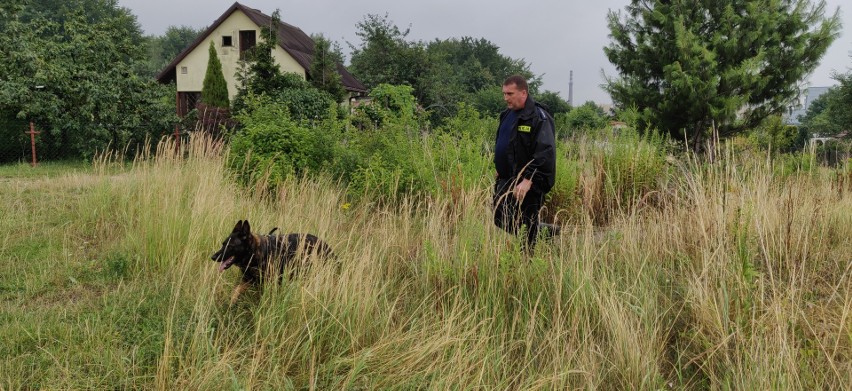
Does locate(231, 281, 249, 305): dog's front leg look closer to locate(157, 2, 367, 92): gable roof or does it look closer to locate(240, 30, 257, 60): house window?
locate(157, 2, 367, 92): gable roof

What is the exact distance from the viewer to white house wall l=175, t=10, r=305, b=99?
26694 mm

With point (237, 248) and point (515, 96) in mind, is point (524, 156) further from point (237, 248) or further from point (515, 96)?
point (237, 248)

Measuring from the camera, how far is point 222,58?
2734 cm

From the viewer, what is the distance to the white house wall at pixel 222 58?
Result: 26694mm

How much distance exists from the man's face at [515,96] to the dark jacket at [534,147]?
49 millimetres

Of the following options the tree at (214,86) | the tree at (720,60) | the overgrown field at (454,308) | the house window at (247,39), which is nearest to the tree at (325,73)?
the tree at (214,86)

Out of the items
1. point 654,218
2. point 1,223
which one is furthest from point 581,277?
point 1,223

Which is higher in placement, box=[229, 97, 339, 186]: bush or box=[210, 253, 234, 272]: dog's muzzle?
box=[229, 97, 339, 186]: bush

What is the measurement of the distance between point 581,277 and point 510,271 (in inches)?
16.9

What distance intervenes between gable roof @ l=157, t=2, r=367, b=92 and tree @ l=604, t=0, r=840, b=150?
13.7 meters

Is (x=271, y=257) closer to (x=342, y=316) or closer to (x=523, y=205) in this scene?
(x=342, y=316)

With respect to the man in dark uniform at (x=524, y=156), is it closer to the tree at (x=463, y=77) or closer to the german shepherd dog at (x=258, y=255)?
the german shepherd dog at (x=258, y=255)

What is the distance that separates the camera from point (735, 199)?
12.6ft

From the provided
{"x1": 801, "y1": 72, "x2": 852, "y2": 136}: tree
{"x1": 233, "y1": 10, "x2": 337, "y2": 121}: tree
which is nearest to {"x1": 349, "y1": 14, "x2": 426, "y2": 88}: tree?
{"x1": 233, "y1": 10, "x2": 337, "y2": 121}: tree
